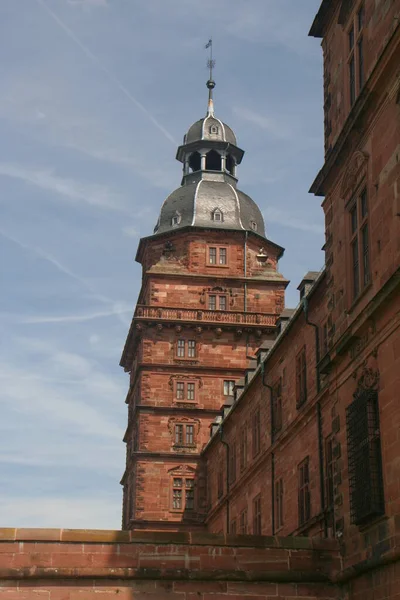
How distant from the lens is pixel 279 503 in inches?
1460

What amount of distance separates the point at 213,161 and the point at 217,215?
622 centimetres

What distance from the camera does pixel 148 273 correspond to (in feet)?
192

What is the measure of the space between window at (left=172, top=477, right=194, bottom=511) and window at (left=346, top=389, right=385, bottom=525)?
3461cm

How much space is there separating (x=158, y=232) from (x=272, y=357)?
78.5 feet

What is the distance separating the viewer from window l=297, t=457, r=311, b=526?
108 feet

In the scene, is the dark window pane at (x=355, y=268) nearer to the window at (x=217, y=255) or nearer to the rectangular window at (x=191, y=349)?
the rectangular window at (x=191, y=349)

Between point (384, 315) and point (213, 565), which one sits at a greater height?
point (384, 315)

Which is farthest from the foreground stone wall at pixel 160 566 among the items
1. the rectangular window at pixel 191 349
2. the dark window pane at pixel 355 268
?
the rectangular window at pixel 191 349

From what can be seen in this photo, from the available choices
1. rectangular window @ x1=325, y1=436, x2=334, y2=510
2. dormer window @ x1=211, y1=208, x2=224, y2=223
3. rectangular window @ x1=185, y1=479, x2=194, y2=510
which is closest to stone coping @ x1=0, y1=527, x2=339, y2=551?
rectangular window @ x1=325, y1=436, x2=334, y2=510

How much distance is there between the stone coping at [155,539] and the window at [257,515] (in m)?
19.0

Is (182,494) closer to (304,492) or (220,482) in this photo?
(220,482)

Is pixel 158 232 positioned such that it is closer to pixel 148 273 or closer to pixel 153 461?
pixel 148 273

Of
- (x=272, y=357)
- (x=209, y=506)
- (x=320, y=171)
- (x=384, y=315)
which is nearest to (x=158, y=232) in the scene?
(x=209, y=506)

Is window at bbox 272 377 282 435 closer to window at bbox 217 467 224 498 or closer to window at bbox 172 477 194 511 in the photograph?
window at bbox 217 467 224 498
